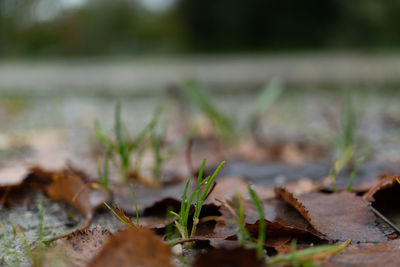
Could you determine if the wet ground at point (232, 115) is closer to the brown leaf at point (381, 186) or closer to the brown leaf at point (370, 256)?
the brown leaf at point (381, 186)

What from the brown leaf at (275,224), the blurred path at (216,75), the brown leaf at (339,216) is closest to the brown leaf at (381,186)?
the brown leaf at (339,216)

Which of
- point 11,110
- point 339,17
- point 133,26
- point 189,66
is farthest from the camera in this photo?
point 133,26

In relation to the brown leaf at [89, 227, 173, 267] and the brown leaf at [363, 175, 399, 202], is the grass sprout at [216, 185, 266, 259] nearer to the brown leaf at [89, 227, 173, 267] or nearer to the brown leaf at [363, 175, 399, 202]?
the brown leaf at [89, 227, 173, 267]

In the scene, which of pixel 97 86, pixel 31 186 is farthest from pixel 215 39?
pixel 31 186

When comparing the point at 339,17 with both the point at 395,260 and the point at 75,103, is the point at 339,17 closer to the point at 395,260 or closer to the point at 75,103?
the point at 75,103

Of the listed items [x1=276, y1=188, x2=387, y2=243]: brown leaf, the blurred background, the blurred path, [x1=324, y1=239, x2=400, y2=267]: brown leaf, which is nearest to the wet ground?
the blurred background
